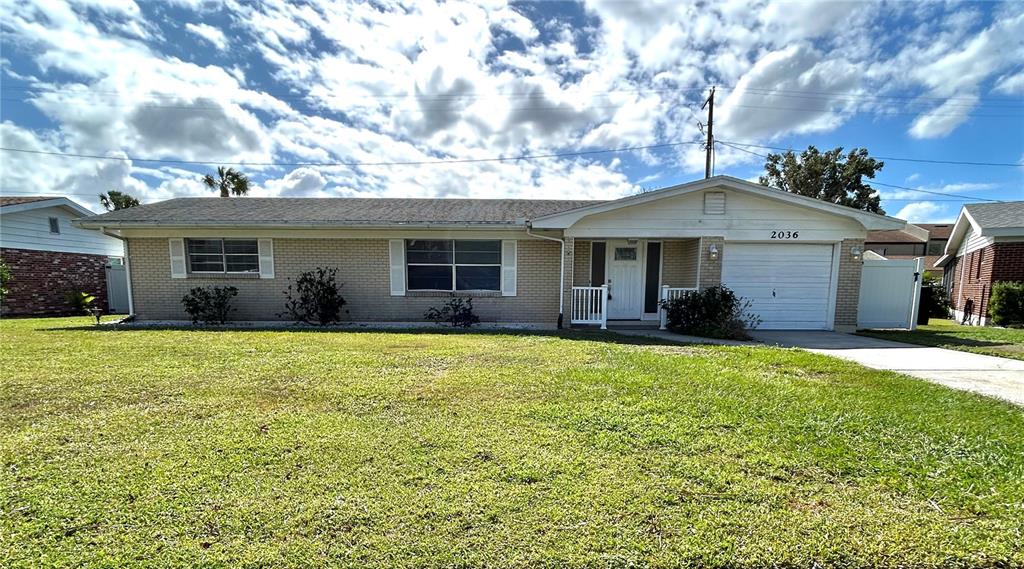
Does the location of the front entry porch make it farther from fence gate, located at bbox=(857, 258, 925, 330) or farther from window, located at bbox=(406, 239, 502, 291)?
fence gate, located at bbox=(857, 258, 925, 330)

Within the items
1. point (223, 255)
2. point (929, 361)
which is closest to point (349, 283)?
point (223, 255)

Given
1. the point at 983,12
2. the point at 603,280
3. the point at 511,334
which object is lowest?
the point at 511,334

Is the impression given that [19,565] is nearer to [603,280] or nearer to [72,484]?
[72,484]

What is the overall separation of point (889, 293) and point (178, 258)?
1746cm

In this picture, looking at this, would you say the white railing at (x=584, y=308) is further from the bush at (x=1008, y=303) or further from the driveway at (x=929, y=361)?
the bush at (x=1008, y=303)

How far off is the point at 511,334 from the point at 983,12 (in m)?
11.9

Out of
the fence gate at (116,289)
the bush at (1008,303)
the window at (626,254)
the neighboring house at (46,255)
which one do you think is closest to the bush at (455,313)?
the window at (626,254)

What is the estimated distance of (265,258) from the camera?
1001 centimetres

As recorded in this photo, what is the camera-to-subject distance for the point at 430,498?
2359mm

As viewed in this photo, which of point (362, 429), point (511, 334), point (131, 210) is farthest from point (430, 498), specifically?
point (131, 210)

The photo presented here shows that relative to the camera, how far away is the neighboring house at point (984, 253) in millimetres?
11484

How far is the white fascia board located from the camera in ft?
28.3

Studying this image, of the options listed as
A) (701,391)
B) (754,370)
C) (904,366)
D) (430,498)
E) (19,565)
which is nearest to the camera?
(19,565)

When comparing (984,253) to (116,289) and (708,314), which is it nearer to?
(708,314)
